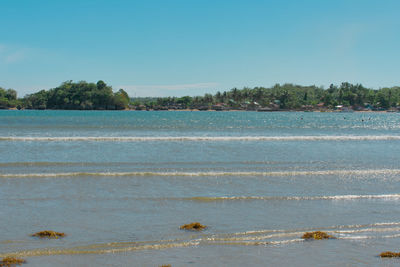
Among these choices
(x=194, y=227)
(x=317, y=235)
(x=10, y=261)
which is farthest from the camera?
(x=194, y=227)

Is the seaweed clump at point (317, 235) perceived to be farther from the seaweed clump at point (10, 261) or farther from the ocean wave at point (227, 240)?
the seaweed clump at point (10, 261)

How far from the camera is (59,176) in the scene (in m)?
17.4

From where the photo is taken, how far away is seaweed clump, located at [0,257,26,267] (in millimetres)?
7945

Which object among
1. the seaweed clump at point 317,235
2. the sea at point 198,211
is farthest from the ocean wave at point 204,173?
the seaweed clump at point 317,235

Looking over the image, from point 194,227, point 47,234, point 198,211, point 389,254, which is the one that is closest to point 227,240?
point 194,227

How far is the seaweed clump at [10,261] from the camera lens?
795cm

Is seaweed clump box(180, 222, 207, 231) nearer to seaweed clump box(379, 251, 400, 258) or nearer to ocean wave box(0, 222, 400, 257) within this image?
ocean wave box(0, 222, 400, 257)

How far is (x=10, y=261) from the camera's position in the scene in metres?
8.05

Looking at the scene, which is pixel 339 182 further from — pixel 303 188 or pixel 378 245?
pixel 378 245

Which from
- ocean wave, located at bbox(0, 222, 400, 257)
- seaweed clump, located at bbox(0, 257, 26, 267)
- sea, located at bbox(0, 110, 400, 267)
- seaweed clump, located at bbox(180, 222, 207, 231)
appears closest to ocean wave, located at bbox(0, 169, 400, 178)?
sea, located at bbox(0, 110, 400, 267)

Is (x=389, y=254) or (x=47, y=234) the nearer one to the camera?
(x=389, y=254)

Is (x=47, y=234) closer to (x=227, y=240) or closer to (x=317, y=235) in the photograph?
(x=227, y=240)

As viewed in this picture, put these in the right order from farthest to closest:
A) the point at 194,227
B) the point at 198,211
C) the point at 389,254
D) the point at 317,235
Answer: the point at 198,211 → the point at 194,227 → the point at 317,235 → the point at 389,254

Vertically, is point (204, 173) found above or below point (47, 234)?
above
